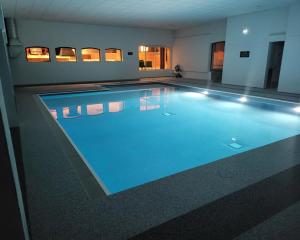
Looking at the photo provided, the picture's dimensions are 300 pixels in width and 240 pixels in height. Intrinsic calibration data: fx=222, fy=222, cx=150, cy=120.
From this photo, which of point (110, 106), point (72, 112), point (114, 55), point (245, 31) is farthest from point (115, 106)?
point (114, 55)

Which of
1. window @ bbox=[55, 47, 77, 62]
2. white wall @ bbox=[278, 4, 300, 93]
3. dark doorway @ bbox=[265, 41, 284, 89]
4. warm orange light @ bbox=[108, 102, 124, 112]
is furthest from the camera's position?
window @ bbox=[55, 47, 77, 62]

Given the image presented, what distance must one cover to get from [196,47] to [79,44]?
6.00 m

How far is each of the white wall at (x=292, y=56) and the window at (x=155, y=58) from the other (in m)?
7.19

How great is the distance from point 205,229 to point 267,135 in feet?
11.1

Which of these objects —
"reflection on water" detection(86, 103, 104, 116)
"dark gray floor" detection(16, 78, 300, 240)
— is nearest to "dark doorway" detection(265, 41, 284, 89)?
"reflection on water" detection(86, 103, 104, 116)

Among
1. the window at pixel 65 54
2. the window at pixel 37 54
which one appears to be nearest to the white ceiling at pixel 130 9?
the window at pixel 37 54

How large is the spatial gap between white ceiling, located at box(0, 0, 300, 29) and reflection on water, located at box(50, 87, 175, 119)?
3.00 m

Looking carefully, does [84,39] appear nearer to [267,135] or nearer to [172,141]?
[172,141]

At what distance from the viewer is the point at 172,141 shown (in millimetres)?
4109

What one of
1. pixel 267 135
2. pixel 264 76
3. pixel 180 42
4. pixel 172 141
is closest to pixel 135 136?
pixel 172 141

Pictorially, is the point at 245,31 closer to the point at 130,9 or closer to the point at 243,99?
the point at 243,99

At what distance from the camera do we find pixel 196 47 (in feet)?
39.0

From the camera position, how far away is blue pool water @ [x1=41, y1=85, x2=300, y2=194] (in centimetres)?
329

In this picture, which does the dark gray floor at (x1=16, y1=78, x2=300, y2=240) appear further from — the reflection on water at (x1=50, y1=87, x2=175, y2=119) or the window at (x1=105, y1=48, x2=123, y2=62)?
the window at (x1=105, y1=48, x2=123, y2=62)
